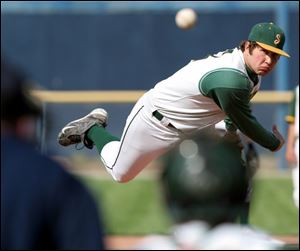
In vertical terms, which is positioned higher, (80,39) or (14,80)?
(14,80)

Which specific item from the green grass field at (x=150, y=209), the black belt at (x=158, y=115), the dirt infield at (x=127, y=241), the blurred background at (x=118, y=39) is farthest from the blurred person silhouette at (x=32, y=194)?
the blurred background at (x=118, y=39)

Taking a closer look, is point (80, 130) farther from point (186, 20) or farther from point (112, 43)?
point (112, 43)


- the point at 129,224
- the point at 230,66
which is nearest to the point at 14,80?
the point at 230,66

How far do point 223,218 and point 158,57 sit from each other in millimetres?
16468

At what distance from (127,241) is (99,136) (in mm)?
2178

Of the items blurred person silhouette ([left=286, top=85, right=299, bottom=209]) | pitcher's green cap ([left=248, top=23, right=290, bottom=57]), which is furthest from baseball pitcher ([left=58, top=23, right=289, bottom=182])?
blurred person silhouette ([left=286, top=85, right=299, bottom=209])

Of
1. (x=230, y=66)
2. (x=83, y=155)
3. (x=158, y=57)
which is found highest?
(x=230, y=66)

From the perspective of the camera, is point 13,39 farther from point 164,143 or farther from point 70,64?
point 164,143

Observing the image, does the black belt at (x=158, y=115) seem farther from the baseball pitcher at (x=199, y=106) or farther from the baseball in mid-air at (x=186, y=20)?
the baseball in mid-air at (x=186, y=20)

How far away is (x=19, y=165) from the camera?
7.30ft

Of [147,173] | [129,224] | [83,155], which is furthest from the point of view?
[83,155]

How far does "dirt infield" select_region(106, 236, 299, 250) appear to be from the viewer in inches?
296

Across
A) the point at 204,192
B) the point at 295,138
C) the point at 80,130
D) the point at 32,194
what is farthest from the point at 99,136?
the point at 204,192

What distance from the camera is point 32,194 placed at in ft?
7.14
